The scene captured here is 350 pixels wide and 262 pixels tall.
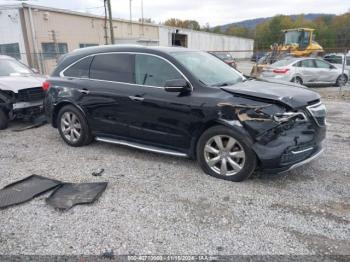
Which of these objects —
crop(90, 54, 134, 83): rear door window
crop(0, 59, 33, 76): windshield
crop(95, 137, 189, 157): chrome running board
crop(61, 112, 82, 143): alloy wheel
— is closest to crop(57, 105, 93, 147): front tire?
crop(61, 112, 82, 143): alloy wheel

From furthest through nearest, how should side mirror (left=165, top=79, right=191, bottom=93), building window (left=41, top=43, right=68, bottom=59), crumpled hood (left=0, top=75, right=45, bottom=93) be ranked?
1. building window (left=41, top=43, right=68, bottom=59)
2. crumpled hood (left=0, top=75, right=45, bottom=93)
3. side mirror (left=165, top=79, right=191, bottom=93)

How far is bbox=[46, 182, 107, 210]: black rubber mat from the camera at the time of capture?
11.5 ft

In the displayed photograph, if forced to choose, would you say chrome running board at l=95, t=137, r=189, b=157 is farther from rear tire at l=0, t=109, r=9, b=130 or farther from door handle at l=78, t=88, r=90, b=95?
rear tire at l=0, t=109, r=9, b=130

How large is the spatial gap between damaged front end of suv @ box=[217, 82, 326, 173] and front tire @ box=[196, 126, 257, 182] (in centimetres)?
14

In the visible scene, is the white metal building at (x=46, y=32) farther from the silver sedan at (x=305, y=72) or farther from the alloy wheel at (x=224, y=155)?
the alloy wheel at (x=224, y=155)

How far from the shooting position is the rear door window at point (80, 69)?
5.19 m

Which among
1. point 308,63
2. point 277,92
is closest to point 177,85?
point 277,92

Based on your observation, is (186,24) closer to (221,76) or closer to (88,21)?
(88,21)

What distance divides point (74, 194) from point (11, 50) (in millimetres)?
18820

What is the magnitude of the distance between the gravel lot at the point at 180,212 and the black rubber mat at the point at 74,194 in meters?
0.09

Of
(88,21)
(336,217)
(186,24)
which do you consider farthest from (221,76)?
(186,24)

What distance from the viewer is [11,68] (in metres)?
7.52

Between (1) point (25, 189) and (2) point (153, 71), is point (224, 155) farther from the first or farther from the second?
(1) point (25, 189)

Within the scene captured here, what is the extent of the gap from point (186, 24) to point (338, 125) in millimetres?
77864
